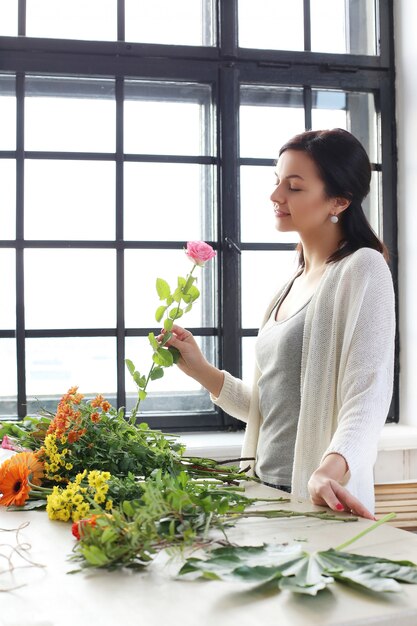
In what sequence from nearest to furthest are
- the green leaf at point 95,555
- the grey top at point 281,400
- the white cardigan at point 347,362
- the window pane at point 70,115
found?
1. the green leaf at point 95,555
2. the white cardigan at point 347,362
3. the grey top at point 281,400
4. the window pane at point 70,115

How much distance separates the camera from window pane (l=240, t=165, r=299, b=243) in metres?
3.29

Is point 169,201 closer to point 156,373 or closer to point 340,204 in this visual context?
point 340,204

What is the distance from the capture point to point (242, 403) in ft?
7.49

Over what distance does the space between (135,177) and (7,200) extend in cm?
49

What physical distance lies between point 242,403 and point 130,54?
60.8 inches

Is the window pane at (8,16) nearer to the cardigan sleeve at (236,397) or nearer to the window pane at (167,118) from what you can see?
the window pane at (167,118)

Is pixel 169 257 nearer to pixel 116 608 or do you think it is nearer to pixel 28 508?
pixel 28 508

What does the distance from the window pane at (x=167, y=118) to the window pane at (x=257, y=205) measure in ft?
0.63

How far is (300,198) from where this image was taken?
84.9 inches

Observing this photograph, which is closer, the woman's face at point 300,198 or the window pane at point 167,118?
the woman's face at point 300,198

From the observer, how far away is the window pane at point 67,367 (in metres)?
3.12

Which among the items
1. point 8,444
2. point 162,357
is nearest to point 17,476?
point 8,444

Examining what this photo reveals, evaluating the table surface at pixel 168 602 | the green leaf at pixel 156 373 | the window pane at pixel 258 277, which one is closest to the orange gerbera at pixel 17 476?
the table surface at pixel 168 602

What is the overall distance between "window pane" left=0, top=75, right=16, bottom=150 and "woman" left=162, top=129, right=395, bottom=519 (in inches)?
50.5
